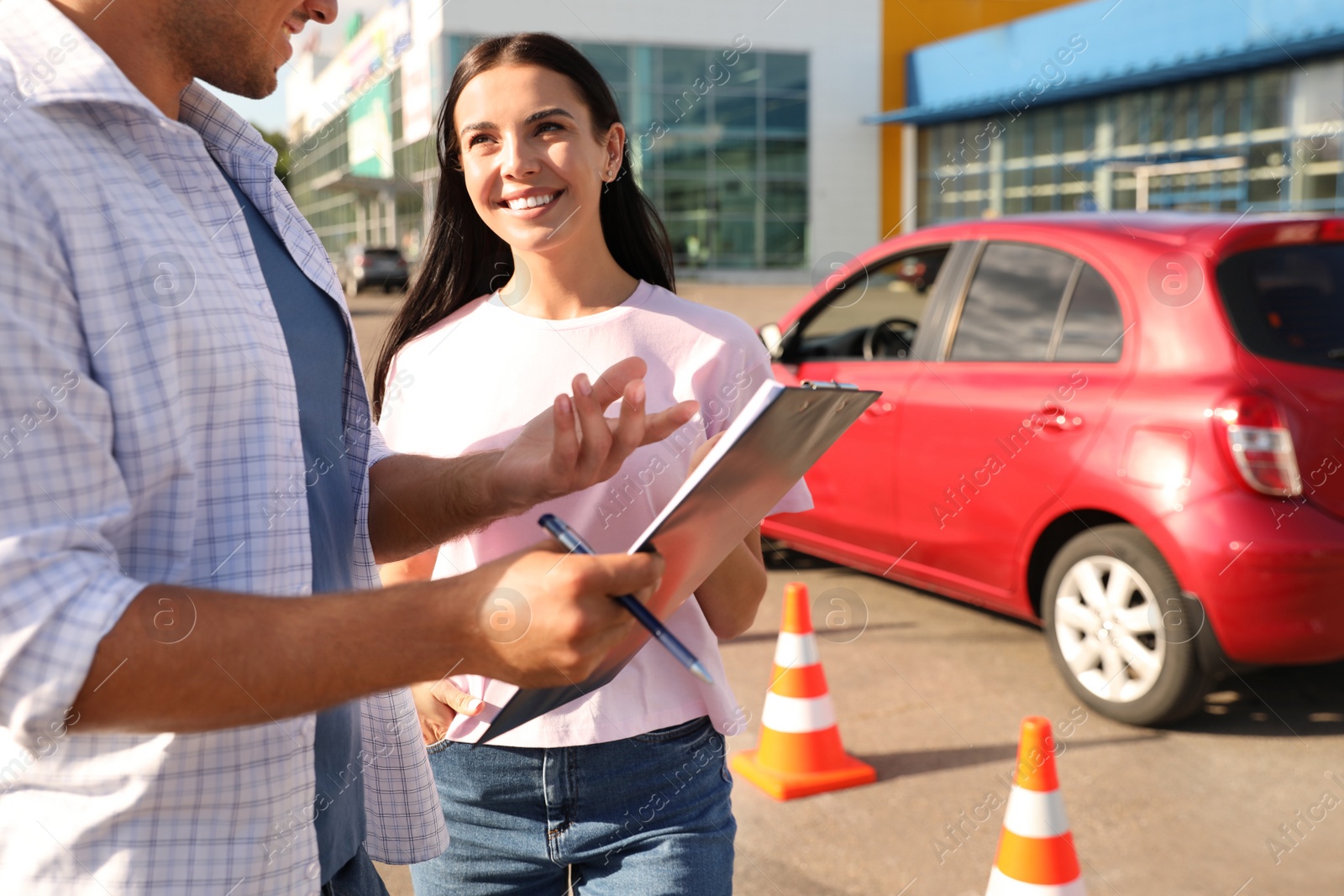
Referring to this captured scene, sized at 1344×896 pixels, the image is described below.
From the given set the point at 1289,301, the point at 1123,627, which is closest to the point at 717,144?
the point at 1289,301

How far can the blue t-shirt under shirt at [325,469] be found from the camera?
1442 millimetres

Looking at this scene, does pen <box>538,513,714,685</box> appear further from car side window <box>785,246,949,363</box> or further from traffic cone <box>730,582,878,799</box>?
car side window <box>785,246,949,363</box>

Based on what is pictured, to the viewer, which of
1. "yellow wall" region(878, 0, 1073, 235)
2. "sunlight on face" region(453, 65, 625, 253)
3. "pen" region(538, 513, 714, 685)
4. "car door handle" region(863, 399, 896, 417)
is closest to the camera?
"pen" region(538, 513, 714, 685)

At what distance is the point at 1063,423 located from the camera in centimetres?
443

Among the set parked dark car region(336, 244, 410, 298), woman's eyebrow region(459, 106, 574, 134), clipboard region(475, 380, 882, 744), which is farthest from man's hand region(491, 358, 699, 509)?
parked dark car region(336, 244, 410, 298)

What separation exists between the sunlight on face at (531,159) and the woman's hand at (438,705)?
0.82m

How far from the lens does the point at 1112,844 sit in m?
3.42

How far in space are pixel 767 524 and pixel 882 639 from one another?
1.00m

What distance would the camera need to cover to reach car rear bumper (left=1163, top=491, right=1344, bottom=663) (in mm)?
3865

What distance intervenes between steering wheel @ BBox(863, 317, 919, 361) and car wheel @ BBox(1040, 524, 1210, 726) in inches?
57.4

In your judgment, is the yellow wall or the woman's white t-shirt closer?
the woman's white t-shirt

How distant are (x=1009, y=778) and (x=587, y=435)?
2963 mm

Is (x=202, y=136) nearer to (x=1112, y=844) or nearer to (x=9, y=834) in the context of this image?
(x=9, y=834)

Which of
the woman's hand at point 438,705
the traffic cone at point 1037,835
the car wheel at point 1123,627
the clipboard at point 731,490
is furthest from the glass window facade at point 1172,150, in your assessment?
the clipboard at point 731,490
